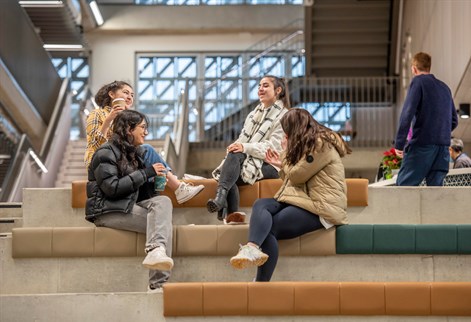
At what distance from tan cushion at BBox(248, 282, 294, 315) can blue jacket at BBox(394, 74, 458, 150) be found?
204 cm

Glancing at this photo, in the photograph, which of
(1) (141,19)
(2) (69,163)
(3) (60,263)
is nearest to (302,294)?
(3) (60,263)

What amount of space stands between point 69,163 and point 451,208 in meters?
9.02

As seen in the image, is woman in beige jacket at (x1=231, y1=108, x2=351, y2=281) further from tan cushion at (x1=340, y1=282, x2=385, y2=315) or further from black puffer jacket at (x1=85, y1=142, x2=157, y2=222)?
black puffer jacket at (x1=85, y1=142, x2=157, y2=222)

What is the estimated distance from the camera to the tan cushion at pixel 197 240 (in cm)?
644

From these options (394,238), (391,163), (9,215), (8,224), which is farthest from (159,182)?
(391,163)

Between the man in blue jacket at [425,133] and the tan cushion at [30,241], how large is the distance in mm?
2539

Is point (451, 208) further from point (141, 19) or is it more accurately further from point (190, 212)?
point (141, 19)

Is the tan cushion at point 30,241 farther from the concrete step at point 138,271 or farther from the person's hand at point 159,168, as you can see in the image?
the person's hand at point 159,168

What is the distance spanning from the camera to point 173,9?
78.2 ft

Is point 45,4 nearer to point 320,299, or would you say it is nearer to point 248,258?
point 248,258

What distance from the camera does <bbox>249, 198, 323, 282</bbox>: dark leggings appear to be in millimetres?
6090

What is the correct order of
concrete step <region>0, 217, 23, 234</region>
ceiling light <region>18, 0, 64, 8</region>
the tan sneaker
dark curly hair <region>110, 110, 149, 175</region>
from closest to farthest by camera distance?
dark curly hair <region>110, 110, 149, 175</region>, the tan sneaker, concrete step <region>0, 217, 23, 234</region>, ceiling light <region>18, 0, 64, 8</region>

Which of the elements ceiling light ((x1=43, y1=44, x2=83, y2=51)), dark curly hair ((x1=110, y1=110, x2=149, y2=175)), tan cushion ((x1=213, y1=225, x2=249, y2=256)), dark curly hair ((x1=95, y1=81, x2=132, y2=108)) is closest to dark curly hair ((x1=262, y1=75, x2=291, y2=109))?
dark curly hair ((x1=95, y1=81, x2=132, y2=108))

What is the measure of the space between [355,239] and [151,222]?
120 cm
